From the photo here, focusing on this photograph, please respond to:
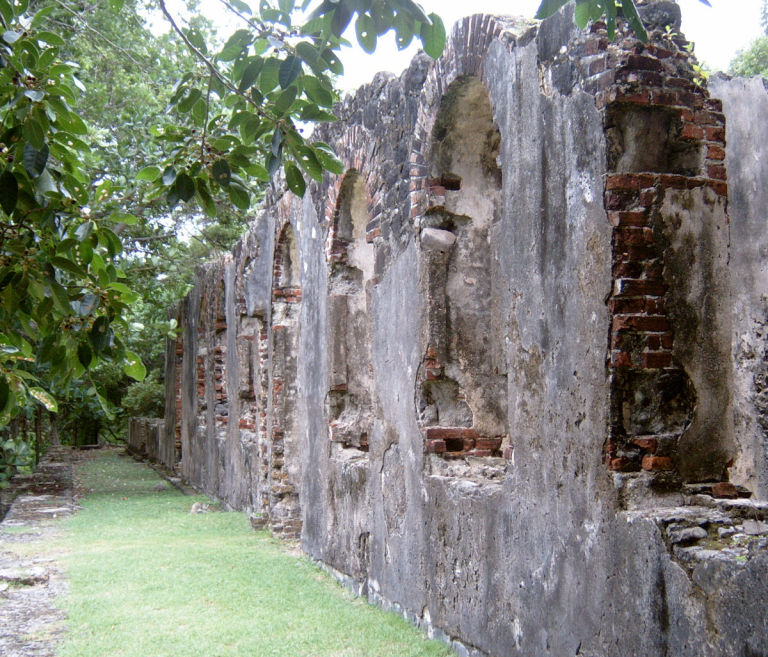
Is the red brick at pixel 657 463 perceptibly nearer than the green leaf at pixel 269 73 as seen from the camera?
No

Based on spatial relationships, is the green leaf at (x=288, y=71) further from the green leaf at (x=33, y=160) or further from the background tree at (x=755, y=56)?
the background tree at (x=755, y=56)

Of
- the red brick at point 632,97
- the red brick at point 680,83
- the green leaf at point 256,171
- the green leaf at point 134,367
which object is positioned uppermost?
the red brick at point 680,83

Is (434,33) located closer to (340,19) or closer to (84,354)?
(340,19)

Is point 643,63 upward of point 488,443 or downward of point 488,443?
upward

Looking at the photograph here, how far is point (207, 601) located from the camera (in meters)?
6.66

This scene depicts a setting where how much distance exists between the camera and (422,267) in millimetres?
5828

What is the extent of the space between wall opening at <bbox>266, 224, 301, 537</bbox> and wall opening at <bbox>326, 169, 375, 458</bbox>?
1924mm

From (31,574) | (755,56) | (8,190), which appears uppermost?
(755,56)

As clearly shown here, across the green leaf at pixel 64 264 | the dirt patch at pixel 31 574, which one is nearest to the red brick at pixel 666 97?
the green leaf at pixel 64 264

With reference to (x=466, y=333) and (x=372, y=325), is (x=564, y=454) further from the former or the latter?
(x=372, y=325)

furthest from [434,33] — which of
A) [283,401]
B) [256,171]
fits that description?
[283,401]

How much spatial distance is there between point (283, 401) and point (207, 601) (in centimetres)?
334

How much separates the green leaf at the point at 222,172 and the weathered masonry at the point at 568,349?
1661 millimetres

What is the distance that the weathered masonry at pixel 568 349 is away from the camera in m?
3.86
